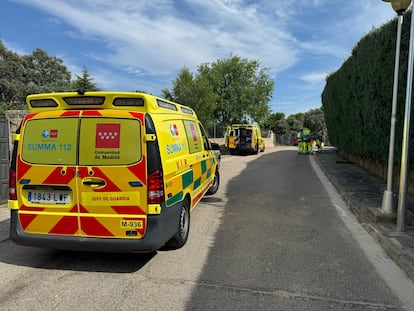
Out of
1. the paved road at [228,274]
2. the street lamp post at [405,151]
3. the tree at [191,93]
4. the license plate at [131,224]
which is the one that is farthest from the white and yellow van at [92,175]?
the tree at [191,93]

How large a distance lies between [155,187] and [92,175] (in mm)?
772

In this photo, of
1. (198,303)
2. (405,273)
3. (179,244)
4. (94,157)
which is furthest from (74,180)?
(405,273)

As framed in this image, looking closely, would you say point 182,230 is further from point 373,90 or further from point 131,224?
point 373,90

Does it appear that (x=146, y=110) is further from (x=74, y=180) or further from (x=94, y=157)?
(x=74, y=180)

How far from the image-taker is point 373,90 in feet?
30.4

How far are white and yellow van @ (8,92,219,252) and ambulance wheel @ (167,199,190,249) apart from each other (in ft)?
1.50

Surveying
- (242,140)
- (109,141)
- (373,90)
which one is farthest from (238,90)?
(109,141)

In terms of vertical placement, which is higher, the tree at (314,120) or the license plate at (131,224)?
the tree at (314,120)

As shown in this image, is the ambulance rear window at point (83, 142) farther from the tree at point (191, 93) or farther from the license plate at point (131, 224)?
the tree at point (191, 93)

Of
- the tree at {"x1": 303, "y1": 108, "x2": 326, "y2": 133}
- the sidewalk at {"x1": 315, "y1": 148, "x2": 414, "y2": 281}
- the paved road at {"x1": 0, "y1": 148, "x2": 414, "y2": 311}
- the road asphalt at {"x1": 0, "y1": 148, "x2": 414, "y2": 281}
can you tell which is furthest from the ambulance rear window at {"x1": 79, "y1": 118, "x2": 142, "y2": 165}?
the tree at {"x1": 303, "y1": 108, "x2": 326, "y2": 133}

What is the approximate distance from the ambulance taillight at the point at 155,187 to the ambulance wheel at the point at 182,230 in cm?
83

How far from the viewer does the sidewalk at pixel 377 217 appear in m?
4.12

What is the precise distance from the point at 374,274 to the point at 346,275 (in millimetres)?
356

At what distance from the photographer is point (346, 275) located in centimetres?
379
